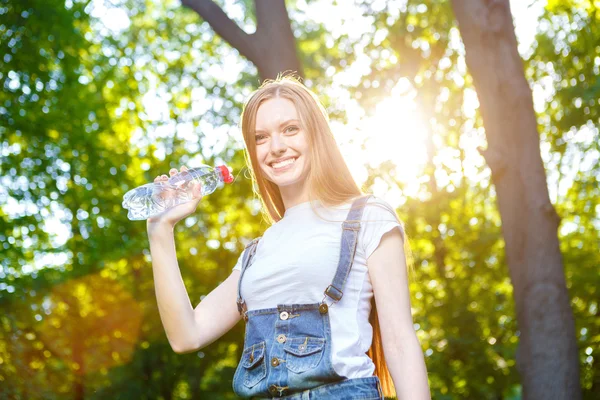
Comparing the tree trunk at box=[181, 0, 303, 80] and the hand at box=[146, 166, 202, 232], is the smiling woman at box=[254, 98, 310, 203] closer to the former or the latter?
the hand at box=[146, 166, 202, 232]

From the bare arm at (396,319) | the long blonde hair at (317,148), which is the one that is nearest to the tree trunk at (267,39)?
the long blonde hair at (317,148)

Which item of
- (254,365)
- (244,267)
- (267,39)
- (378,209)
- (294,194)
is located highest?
(267,39)

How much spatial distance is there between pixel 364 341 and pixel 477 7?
486 centimetres

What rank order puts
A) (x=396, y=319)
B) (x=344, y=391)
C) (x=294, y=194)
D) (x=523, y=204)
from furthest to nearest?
(x=523, y=204)
(x=294, y=194)
(x=396, y=319)
(x=344, y=391)

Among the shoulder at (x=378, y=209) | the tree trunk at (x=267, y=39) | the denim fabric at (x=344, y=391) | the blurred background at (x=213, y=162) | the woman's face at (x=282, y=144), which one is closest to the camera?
the denim fabric at (x=344, y=391)

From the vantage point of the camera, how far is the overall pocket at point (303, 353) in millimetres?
2156

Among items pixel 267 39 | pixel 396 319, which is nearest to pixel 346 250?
pixel 396 319

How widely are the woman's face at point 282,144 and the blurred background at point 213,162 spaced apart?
9.98m

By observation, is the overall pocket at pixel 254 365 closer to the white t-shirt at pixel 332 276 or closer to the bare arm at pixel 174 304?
the white t-shirt at pixel 332 276

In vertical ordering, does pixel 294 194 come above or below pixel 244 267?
above

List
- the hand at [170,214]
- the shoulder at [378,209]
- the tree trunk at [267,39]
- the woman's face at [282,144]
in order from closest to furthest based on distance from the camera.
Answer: the shoulder at [378,209] < the hand at [170,214] < the woman's face at [282,144] < the tree trunk at [267,39]

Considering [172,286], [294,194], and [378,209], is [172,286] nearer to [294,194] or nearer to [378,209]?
[294,194]

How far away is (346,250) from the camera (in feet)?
7.55

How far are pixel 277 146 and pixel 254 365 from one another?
749 mm
